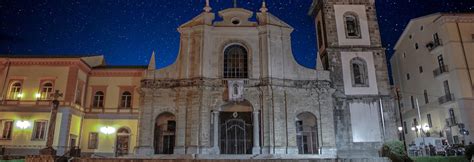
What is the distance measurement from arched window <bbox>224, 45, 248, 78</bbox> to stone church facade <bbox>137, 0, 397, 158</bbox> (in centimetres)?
7

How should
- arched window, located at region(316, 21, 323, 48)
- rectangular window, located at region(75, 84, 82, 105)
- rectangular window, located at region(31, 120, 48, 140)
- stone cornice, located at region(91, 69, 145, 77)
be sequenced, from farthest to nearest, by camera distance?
stone cornice, located at region(91, 69, 145, 77), arched window, located at region(316, 21, 323, 48), rectangular window, located at region(75, 84, 82, 105), rectangular window, located at region(31, 120, 48, 140)

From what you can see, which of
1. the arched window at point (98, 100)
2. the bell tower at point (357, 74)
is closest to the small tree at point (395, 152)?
the bell tower at point (357, 74)

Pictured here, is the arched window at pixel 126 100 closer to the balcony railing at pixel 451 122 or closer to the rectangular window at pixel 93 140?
the rectangular window at pixel 93 140

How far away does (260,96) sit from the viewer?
24.2 m

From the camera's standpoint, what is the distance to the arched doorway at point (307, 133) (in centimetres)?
2479

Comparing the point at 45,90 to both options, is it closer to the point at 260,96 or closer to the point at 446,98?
the point at 260,96

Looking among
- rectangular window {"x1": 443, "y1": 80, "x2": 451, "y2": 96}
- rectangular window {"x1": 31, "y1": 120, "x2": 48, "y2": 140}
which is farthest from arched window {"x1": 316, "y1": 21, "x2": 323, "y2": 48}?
rectangular window {"x1": 31, "y1": 120, "x2": 48, "y2": 140}

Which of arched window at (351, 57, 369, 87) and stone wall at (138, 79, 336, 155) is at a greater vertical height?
arched window at (351, 57, 369, 87)

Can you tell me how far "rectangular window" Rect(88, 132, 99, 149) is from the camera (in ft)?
96.0

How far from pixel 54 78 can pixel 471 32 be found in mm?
35035

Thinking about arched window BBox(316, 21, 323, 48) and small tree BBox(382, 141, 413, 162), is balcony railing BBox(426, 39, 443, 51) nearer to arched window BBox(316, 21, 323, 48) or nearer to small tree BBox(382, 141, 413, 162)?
arched window BBox(316, 21, 323, 48)

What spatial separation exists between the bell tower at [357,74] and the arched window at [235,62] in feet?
21.3

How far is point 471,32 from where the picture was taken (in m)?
30.6

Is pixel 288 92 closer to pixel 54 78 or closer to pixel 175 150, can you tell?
pixel 175 150
